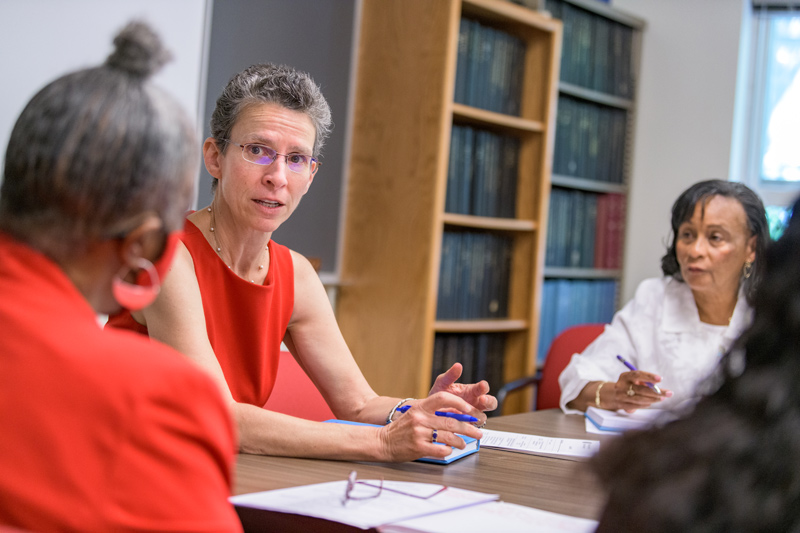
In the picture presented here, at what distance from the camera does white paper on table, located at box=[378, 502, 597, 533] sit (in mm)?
961

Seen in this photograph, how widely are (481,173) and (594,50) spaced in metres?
1.09

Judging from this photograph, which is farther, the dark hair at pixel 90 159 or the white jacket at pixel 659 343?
the white jacket at pixel 659 343

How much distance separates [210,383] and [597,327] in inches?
86.2

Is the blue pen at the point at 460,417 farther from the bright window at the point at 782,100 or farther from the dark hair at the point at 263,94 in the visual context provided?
the bright window at the point at 782,100

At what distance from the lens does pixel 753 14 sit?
12.4 feet

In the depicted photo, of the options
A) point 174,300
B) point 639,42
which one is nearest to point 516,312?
point 639,42

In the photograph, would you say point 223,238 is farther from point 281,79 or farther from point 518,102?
point 518,102

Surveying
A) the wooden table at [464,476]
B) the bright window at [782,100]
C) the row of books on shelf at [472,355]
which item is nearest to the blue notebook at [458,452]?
the wooden table at [464,476]

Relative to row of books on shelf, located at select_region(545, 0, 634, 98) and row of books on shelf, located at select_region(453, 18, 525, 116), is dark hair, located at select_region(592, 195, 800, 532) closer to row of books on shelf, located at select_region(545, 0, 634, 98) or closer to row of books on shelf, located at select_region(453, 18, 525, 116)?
row of books on shelf, located at select_region(453, 18, 525, 116)

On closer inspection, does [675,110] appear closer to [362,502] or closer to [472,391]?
[472,391]

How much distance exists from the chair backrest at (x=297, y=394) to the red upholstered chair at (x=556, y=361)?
2.75 ft

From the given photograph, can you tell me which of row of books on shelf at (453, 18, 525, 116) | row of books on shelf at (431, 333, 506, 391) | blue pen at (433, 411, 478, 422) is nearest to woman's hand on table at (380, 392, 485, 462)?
blue pen at (433, 411, 478, 422)

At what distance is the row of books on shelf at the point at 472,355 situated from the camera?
3.21 meters

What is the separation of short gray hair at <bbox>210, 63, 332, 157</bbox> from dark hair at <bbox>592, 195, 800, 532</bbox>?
127cm
